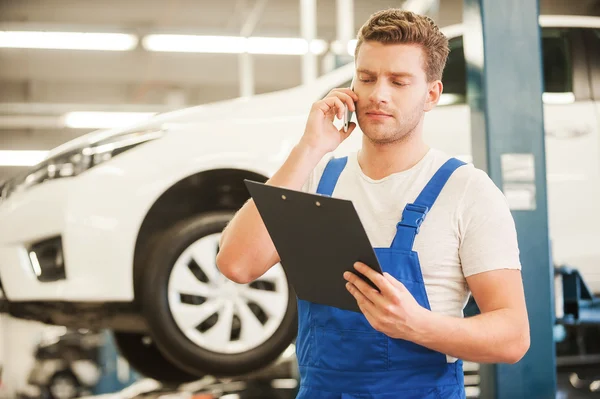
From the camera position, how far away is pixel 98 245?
300 cm

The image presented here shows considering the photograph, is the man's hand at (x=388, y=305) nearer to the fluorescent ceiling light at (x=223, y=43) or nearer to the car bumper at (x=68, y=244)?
the car bumper at (x=68, y=244)

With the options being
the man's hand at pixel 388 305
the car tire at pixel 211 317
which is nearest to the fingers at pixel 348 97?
the man's hand at pixel 388 305

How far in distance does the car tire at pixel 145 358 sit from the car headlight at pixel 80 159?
3.43ft

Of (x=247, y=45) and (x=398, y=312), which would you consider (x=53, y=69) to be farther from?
(x=398, y=312)

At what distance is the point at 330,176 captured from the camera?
4.76 ft

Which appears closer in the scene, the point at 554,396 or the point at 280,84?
the point at 554,396

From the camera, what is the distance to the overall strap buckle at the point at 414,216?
1.27m

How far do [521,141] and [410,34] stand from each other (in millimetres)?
1075

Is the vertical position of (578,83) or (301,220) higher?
(578,83)

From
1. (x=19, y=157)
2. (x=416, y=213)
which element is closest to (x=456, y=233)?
(x=416, y=213)

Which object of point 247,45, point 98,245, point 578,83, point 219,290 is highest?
point 247,45

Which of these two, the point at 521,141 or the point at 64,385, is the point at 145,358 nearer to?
the point at 521,141

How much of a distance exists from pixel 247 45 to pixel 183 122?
5.08 metres

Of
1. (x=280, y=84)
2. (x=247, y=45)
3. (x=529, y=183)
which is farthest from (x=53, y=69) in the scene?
(x=529, y=183)
